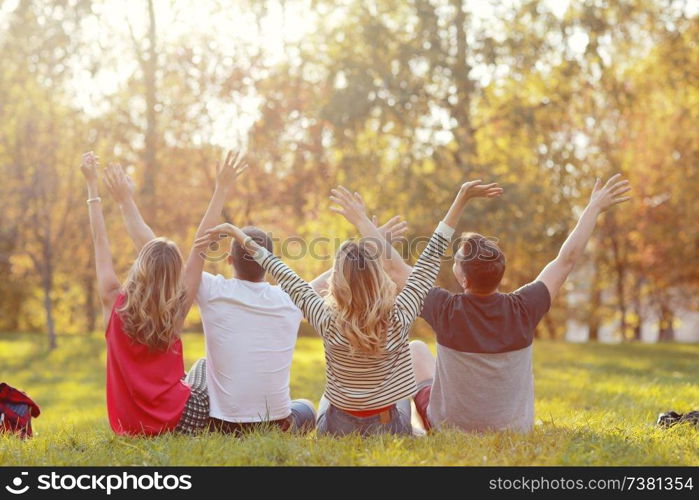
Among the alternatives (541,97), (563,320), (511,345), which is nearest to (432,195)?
(541,97)

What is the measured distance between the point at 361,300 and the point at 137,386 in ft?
4.54

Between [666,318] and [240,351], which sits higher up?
[240,351]

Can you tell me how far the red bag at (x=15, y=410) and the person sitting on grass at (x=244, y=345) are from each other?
1.26 m

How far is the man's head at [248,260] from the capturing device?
4.52 m

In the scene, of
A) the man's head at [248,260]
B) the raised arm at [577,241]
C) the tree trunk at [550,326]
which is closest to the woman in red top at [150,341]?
the man's head at [248,260]

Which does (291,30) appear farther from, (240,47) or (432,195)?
(432,195)

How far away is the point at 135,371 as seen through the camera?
13.9 feet

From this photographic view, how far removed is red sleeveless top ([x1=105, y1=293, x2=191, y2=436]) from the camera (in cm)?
423

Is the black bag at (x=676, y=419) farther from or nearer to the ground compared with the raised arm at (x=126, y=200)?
nearer to the ground

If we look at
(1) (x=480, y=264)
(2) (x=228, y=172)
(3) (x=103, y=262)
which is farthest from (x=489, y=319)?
(3) (x=103, y=262)

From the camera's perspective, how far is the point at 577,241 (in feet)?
14.4

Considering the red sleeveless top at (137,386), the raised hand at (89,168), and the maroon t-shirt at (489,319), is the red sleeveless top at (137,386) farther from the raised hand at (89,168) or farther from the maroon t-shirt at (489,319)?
the maroon t-shirt at (489,319)

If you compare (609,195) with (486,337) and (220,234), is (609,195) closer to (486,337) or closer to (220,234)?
(486,337)
